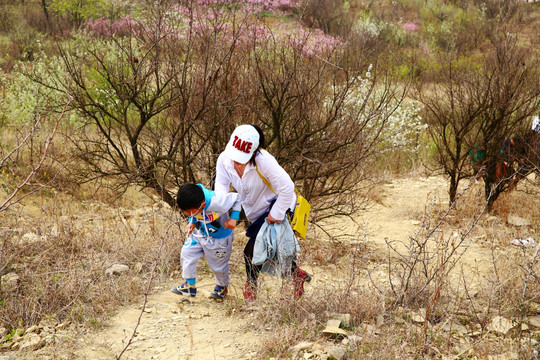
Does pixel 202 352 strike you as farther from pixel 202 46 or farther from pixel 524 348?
pixel 202 46

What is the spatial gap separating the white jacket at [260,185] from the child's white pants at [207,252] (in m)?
0.34

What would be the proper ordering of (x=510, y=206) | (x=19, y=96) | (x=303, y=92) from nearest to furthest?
(x=303, y=92) < (x=510, y=206) < (x=19, y=96)

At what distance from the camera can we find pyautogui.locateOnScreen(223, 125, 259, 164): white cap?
3.25 metres

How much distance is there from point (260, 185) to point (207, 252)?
71 centimetres

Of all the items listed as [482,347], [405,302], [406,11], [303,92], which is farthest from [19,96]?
[406,11]

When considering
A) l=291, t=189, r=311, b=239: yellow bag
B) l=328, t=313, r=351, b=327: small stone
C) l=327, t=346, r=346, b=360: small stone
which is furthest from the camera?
l=291, t=189, r=311, b=239: yellow bag

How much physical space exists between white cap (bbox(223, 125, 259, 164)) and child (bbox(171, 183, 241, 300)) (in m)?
0.38

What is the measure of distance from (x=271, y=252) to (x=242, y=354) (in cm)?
72

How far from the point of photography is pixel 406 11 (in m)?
26.7

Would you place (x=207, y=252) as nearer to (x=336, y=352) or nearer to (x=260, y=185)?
(x=260, y=185)

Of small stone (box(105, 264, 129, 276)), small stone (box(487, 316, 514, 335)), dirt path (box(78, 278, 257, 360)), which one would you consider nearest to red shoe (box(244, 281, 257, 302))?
dirt path (box(78, 278, 257, 360))

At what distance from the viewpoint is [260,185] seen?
352 cm

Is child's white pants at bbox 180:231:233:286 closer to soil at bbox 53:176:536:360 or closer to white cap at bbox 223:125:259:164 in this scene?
soil at bbox 53:176:536:360

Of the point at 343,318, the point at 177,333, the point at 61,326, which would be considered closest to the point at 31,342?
the point at 61,326
